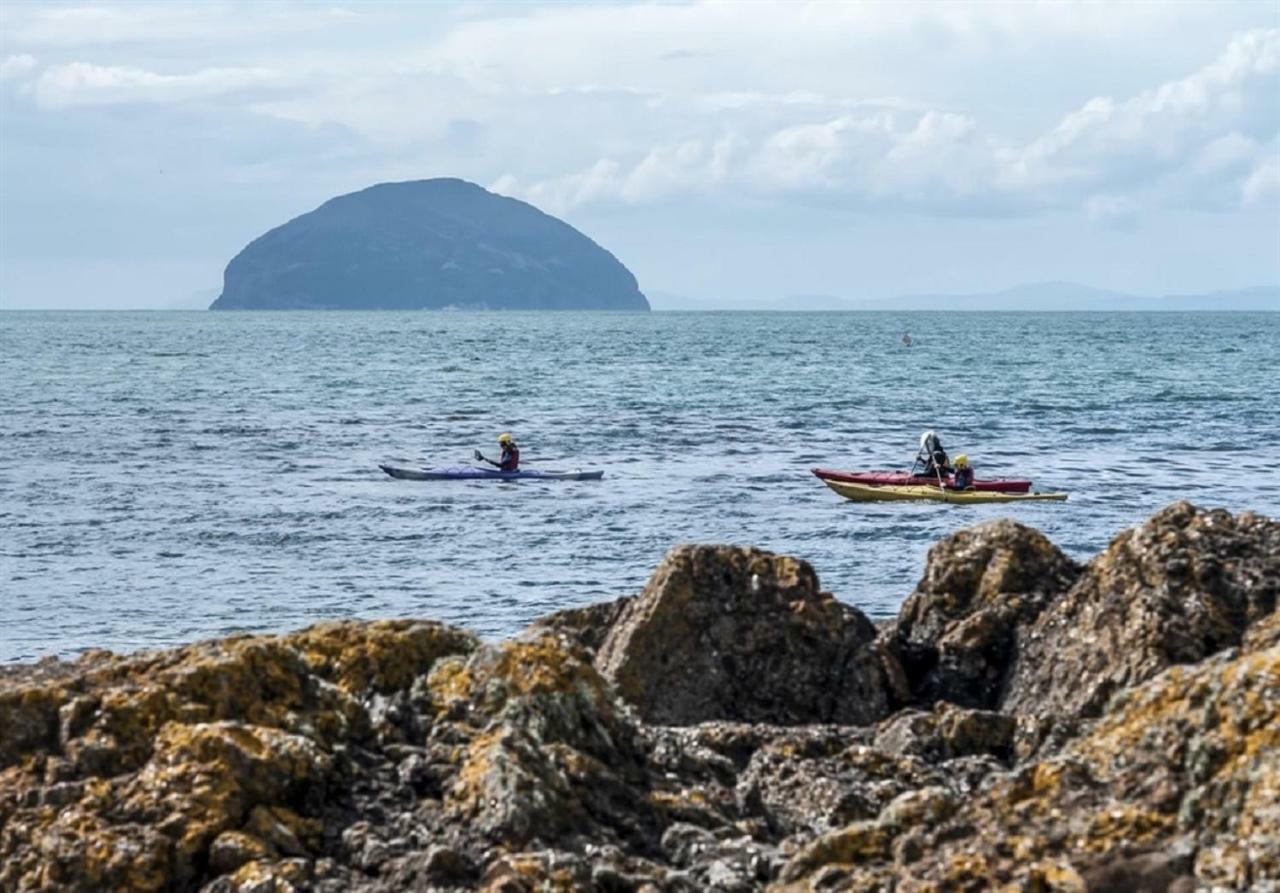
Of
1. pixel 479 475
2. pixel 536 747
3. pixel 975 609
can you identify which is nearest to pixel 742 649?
pixel 975 609

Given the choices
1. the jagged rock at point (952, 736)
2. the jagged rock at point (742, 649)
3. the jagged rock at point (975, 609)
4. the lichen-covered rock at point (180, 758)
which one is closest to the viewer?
the lichen-covered rock at point (180, 758)

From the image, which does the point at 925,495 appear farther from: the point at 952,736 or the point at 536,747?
the point at 536,747

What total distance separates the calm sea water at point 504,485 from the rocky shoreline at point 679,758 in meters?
16.2

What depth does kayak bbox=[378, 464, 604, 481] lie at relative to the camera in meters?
44.2

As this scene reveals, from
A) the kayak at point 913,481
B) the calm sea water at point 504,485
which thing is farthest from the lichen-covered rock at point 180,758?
the kayak at point 913,481

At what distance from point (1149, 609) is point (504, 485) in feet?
117

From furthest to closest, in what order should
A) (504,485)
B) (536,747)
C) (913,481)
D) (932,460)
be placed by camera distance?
(504,485) < (913,481) < (932,460) < (536,747)

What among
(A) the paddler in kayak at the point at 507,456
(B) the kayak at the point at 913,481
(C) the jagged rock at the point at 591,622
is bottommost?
(B) the kayak at the point at 913,481

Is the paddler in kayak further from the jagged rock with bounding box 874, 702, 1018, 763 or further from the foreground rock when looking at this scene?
the jagged rock with bounding box 874, 702, 1018, 763

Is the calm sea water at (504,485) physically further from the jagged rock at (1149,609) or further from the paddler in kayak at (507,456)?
the jagged rock at (1149,609)

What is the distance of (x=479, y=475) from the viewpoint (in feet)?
146

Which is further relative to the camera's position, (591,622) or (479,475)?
(479,475)

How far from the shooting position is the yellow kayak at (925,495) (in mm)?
40219

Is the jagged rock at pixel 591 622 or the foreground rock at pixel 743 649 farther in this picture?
the jagged rock at pixel 591 622
